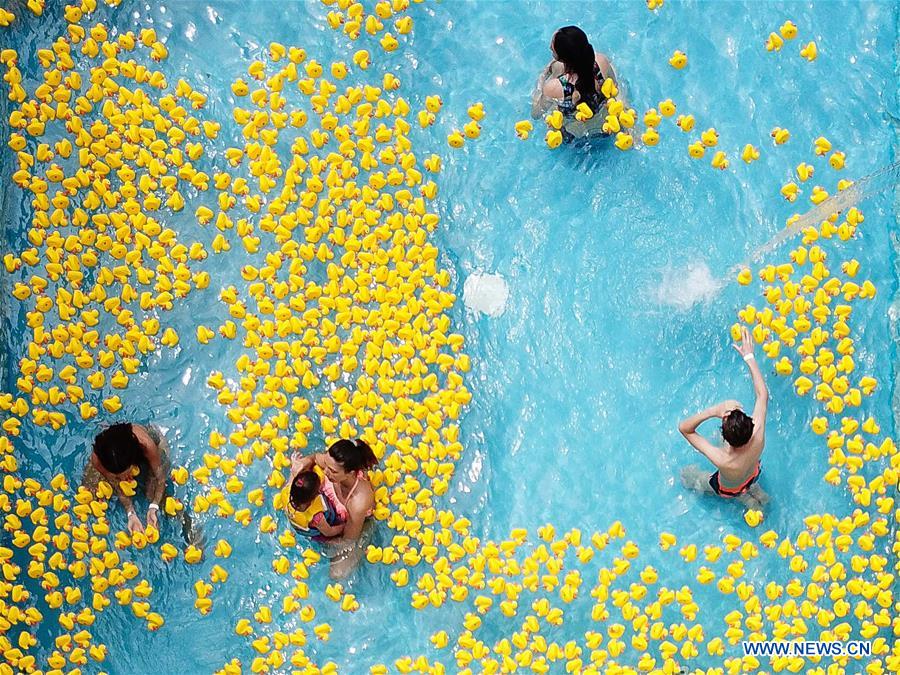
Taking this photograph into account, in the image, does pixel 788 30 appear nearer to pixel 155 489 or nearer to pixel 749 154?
pixel 749 154

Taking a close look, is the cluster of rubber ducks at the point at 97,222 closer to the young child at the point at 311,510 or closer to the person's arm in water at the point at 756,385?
the young child at the point at 311,510

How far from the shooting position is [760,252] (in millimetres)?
4711

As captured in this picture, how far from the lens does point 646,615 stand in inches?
171

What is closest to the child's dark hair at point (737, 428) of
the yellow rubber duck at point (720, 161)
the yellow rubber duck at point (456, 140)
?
the yellow rubber duck at point (720, 161)

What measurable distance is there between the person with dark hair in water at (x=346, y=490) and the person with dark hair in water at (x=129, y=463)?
0.61m

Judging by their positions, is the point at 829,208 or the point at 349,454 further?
the point at 829,208

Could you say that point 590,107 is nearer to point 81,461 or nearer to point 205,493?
point 205,493

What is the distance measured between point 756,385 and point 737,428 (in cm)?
44

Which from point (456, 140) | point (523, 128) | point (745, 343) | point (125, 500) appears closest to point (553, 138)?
point (523, 128)

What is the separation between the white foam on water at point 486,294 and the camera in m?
4.72

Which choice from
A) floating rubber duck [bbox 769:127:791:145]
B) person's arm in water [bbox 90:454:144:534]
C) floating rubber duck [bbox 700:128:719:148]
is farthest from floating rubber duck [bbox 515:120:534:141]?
person's arm in water [bbox 90:454:144:534]

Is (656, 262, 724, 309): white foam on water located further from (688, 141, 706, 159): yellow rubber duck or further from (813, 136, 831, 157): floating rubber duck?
(813, 136, 831, 157): floating rubber duck

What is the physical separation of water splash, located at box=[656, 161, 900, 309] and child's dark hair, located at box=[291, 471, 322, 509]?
186cm

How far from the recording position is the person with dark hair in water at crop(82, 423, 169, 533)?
418 centimetres
